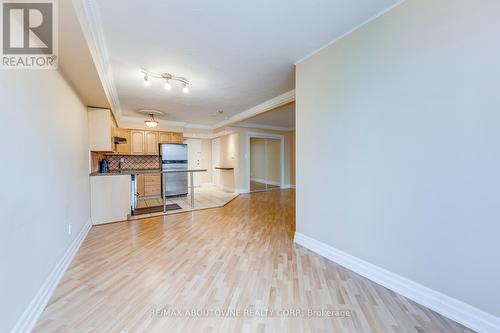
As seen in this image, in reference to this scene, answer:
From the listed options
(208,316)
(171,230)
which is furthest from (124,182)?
(208,316)

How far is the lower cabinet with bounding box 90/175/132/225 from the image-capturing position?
3629mm

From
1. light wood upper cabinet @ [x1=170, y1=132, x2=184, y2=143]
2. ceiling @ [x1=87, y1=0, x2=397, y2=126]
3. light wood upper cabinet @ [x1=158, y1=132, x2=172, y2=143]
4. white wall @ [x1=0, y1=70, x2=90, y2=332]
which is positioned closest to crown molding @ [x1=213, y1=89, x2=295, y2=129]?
ceiling @ [x1=87, y1=0, x2=397, y2=126]

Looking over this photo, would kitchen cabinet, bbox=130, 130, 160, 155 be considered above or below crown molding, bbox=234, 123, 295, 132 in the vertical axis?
below

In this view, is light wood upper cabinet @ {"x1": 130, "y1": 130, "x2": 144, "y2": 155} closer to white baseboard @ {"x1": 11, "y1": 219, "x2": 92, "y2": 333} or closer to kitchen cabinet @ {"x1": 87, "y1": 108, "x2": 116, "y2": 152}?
kitchen cabinet @ {"x1": 87, "y1": 108, "x2": 116, "y2": 152}

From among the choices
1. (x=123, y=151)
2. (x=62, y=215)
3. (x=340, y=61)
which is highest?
(x=340, y=61)

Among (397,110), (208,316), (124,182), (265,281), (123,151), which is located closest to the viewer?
(208,316)

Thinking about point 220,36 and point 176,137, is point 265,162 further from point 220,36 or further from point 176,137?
point 220,36

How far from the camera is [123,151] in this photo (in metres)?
5.92

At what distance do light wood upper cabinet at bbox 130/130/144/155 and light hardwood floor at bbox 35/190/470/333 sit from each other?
367 cm

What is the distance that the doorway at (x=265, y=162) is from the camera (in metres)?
7.33

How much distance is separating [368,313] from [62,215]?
3.11 metres

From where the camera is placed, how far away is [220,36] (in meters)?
2.17

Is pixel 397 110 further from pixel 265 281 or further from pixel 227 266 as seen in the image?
pixel 227 266

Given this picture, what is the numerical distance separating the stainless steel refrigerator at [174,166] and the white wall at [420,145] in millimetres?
4902
